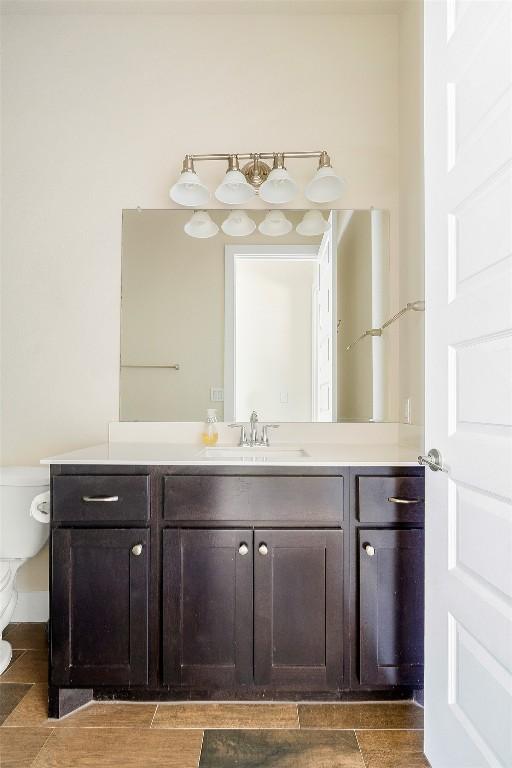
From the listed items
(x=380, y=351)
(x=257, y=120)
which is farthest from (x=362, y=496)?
(x=257, y=120)

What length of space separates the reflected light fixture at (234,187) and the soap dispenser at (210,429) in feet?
3.16

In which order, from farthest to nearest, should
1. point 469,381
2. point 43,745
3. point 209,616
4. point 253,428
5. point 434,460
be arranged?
point 253,428, point 209,616, point 43,745, point 434,460, point 469,381

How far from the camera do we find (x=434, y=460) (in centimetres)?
122

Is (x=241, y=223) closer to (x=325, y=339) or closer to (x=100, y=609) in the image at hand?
(x=325, y=339)

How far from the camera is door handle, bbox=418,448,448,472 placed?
1.20 metres

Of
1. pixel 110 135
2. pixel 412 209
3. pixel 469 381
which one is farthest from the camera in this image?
pixel 110 135

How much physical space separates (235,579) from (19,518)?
0.97 m

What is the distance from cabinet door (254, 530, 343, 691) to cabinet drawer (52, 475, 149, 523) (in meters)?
0.43

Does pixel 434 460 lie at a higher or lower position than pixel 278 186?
lower

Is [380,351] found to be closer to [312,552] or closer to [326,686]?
[312,552]

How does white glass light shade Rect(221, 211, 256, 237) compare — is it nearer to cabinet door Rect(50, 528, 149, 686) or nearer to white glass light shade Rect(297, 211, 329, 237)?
white glass light shade Rect(297, 211, 329, 237)

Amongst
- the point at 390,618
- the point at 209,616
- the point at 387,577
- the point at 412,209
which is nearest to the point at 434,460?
the point at 387,577

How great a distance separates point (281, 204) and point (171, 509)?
1473 mm

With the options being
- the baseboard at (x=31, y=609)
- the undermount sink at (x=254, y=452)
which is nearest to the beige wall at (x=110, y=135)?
the baseboard at (x=31, y=609)
